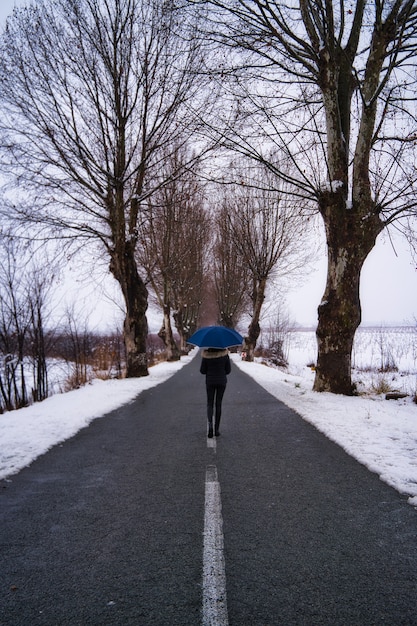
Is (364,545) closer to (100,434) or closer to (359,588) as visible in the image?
(359,588)

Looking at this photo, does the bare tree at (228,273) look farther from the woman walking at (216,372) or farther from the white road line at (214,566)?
the white road line at (214,566)

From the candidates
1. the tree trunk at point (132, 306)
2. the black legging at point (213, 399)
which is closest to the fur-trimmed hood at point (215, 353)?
the black legging at point (213, 399)

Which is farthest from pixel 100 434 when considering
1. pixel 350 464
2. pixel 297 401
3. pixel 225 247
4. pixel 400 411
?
pixel 225 247

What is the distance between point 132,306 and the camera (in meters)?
15.3

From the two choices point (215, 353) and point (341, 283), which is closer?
point (215, 353)

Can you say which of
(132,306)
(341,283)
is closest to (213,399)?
(341,283)

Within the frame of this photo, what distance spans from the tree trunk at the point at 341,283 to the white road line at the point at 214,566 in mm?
6547

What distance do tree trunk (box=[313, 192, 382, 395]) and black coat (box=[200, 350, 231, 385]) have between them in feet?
13.8

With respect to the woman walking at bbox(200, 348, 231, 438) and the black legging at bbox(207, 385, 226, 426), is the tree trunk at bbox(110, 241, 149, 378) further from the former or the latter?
the black legging at bbox(207, 385, 226, 426)

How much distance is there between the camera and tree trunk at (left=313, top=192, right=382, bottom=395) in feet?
30.3

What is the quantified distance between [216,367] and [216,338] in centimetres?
52

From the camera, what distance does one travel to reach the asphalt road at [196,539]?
2105 mm

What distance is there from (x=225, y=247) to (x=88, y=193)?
64.8 ft

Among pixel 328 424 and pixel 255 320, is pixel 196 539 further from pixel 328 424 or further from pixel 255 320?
pixel 255 320
